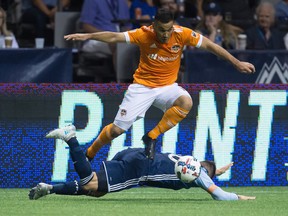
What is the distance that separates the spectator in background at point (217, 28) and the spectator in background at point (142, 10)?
37.9 inches

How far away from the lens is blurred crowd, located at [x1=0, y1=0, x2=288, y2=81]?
663 inches

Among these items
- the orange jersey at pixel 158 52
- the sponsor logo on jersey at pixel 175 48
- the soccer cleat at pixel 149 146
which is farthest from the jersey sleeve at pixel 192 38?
the soccer cleat at pixel 149 146

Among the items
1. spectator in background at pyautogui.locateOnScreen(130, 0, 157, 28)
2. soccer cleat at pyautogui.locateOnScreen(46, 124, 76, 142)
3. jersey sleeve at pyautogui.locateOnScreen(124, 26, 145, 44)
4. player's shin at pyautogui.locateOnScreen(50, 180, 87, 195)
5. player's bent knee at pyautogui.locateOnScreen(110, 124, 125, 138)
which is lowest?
player's shin at pyautogui.locateOnScreen(50, 180, 87, 195)

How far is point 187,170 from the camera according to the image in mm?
11367

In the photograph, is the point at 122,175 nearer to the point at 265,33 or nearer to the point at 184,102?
the point at 184,102

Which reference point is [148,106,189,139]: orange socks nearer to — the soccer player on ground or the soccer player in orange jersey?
the soccer player in orange jersey

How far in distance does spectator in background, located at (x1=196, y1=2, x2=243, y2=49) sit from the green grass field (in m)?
3.93

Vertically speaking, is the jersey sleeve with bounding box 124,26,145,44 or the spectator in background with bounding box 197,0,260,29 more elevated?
the spectator in background with bounding box 197,0,260,29

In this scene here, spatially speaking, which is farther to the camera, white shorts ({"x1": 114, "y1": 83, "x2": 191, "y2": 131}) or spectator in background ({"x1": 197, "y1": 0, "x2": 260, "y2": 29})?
spectator in background ({"x1": 197, "y1": 0, "x2": 260, "y2": 29})

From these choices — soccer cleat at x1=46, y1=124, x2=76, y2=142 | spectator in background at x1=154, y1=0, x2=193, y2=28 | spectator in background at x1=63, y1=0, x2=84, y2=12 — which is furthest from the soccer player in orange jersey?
spectator in background at x1=63, y1=0, x2=84, y2=12

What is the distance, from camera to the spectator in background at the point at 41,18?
17.8 metres

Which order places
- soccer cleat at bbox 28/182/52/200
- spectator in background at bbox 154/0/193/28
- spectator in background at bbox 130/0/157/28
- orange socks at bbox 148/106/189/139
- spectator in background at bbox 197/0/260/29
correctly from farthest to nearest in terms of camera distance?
spectator in background at bbox 197/0/260/29, spectator in background at bbox 130/0/157/28, spectator in background at bbox 154/0/193/28, orange socks at bbox 148/106/189/139, soccer cleat at bbox 28/182/52/200

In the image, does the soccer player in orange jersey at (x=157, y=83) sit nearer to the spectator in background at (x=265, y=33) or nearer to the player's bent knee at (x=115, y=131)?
the player's bent knee at (x=115, y=131)

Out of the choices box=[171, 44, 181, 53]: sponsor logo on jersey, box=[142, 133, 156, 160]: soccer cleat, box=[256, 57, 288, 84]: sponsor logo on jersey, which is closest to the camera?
box=[142, 133, 156, 160]: soccer cleat
